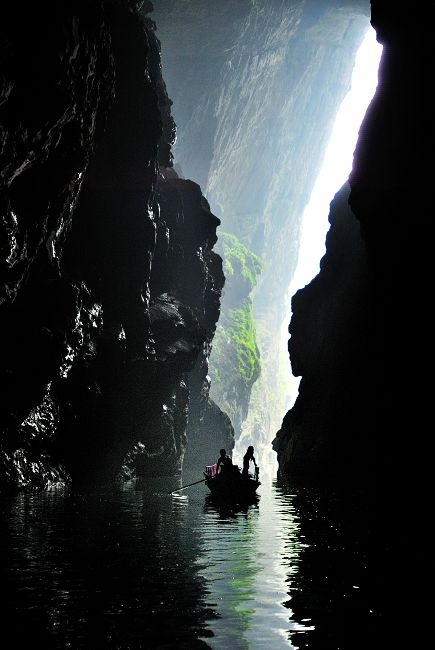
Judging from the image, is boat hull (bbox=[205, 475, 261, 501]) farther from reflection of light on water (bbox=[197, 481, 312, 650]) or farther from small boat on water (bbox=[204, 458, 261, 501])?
reflection of light on water (bbox=[197, 481, 312, 650])

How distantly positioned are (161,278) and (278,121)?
96205 millimetres

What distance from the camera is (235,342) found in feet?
399

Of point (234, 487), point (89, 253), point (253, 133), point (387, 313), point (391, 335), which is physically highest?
point (253, 133)

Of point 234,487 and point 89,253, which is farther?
point 89,253

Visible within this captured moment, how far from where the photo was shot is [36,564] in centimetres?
936

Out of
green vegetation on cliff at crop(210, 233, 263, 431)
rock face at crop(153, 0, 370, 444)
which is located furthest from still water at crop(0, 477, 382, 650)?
green vegetation on cliff at crop(210, 233, 263, 431)

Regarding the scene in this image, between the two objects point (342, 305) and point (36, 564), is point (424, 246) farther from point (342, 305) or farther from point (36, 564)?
point (342, 305)

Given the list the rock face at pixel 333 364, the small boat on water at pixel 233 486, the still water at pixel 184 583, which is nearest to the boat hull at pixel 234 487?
the small boat on water at pixel 233 486

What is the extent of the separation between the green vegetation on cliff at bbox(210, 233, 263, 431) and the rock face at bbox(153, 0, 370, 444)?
1355cm

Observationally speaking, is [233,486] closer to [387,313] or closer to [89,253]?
[387,313]

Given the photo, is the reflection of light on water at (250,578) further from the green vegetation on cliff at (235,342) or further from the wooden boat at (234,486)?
the green vegetation on cliff at (235,342)

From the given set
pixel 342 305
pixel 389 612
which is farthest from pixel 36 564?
pixel 342 305

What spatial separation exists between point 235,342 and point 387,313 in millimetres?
93849

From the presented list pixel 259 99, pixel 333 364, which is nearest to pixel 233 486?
pixel 333 364
